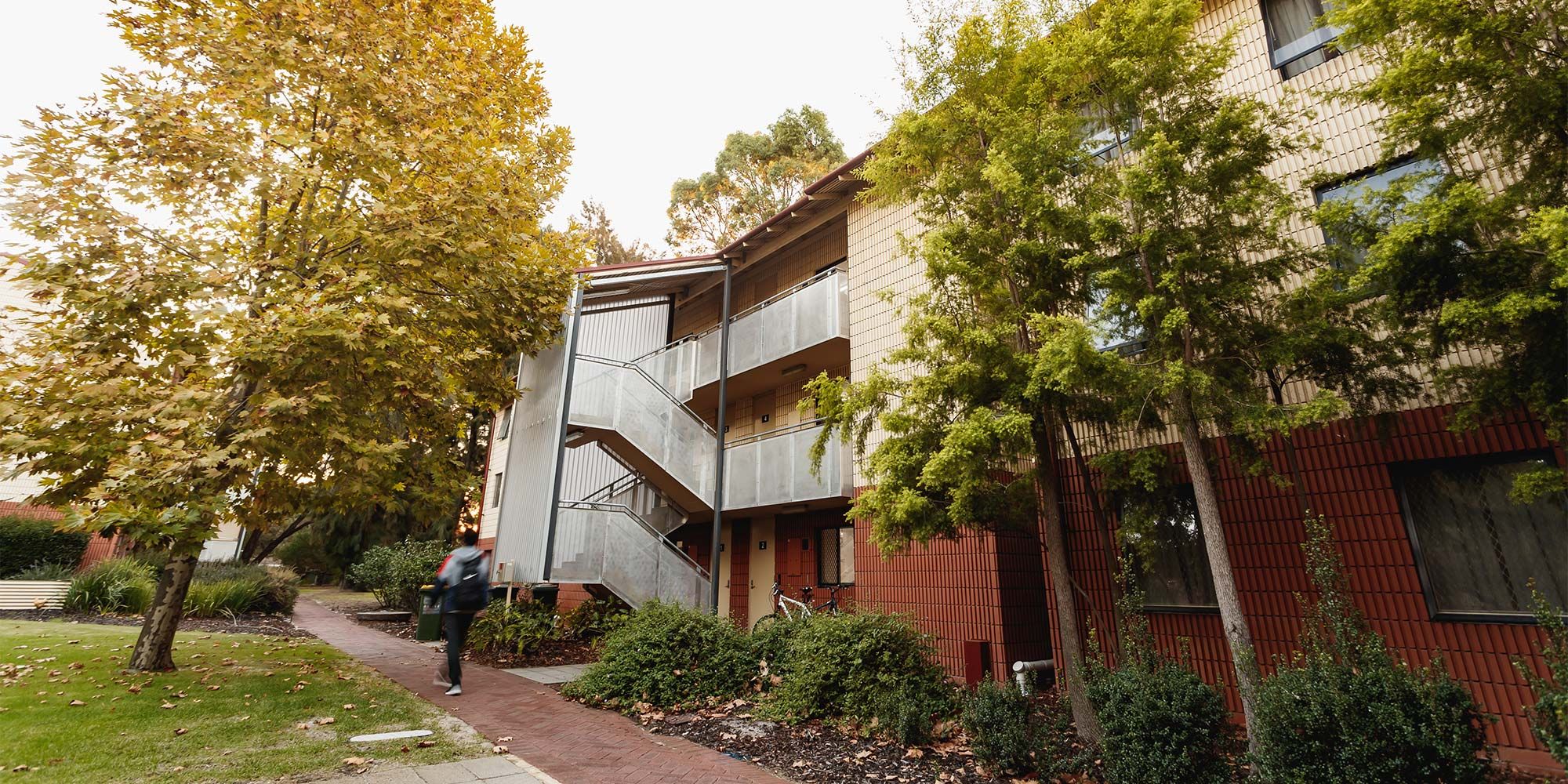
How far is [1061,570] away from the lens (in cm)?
→ 707

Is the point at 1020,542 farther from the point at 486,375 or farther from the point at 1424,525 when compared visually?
the point at 486,375

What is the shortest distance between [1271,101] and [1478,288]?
484cm

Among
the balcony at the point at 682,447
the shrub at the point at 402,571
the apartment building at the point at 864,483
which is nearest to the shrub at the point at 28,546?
the shrub at the point at 402,571

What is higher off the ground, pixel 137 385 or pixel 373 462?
pixel 137 385

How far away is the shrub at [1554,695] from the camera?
3555mm

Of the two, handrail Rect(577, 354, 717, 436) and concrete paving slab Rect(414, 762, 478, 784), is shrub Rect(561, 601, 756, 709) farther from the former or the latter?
handrail Rect(577, 354, 717, 436)

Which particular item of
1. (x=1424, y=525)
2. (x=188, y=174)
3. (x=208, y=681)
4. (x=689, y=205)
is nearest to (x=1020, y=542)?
(x=1424, y=525)

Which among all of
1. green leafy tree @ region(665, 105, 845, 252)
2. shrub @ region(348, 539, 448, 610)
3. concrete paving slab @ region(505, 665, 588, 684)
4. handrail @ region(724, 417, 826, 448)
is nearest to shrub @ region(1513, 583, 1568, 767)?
handrail @ region(724, 417, 826, 448)

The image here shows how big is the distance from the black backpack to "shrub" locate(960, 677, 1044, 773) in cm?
599

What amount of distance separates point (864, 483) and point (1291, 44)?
27.0 feet

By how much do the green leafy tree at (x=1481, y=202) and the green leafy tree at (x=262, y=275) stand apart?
9.02 meters

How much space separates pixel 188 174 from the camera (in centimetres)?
805

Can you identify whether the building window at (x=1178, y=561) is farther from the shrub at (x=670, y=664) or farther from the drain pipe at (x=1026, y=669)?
the shrub at (x=670, y=664)

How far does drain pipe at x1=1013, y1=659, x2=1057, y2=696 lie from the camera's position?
7.82 metres
